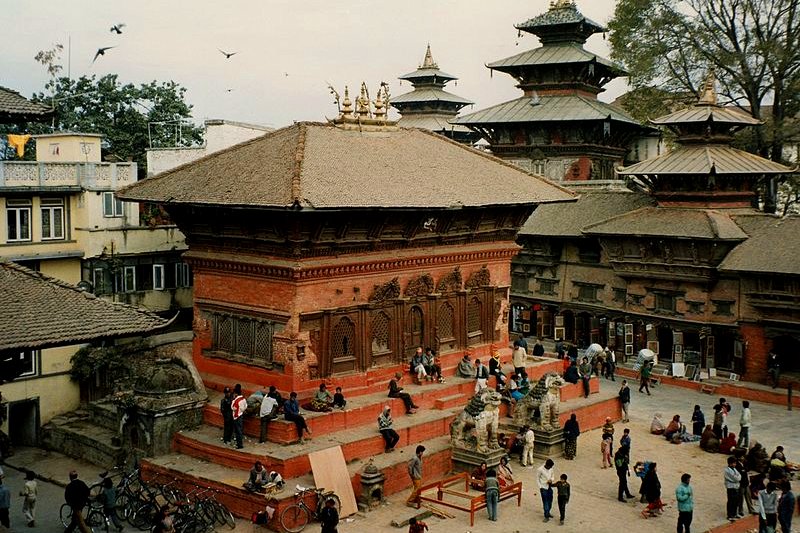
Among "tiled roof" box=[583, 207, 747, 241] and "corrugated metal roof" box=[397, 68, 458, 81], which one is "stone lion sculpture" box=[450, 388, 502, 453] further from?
"corrugated metal roof" box=[397, 68, 458, 81]

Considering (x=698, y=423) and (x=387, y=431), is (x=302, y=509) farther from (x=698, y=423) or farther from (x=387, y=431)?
(x=698, y=423)

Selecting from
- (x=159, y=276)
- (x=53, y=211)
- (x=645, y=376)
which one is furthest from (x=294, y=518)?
(x=645, y=376)

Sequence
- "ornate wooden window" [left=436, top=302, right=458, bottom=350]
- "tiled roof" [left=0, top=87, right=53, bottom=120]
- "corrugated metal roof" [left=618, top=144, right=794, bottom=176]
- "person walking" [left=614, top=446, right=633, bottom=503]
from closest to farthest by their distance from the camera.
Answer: "tiled roof" [left=0, top=87, right=53, bottom=120] → "person walking" [left=614, top=446, right=633, bottom=503] → "ornate wooden window" [left=436, top=302, right=458, bottom=350] → "corrugated metal roof" [left=618, top=144, right=794, bottom=176]

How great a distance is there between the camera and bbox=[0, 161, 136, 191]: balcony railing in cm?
2617

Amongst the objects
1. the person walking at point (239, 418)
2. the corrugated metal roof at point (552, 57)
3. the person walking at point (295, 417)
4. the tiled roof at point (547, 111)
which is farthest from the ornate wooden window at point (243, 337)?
the corrugated metal roof at point (552, 57)

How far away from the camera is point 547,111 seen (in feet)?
142

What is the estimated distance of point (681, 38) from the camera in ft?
128

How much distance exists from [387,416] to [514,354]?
24.1 ft

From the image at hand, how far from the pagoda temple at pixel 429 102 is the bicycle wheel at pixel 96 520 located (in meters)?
44.0

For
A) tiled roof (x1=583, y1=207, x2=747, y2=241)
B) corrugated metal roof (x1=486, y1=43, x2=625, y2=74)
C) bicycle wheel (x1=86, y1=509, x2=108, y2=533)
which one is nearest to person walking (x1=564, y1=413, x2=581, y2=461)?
tiled roof (x1=583, y1=207, x2=747, y2=241)

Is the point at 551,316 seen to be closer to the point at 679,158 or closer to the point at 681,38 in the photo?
the point at 679,158

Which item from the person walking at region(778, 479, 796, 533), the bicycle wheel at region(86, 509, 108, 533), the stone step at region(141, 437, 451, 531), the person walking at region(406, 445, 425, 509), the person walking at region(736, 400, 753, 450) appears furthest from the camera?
the person walking at region(736, 400, 753, 450)

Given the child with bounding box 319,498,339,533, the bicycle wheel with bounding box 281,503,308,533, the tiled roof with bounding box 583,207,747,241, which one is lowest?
the bicycle wheel with bounding box 281,503,308,533

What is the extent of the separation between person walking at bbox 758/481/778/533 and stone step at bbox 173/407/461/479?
301 inches
